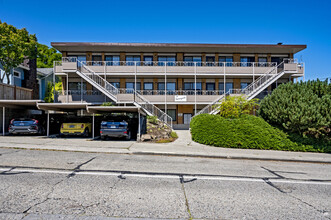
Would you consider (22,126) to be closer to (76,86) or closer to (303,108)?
(76,86)

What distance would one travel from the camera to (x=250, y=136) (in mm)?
12312

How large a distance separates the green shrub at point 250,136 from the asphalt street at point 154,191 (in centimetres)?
435

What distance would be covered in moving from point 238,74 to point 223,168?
1764 cm

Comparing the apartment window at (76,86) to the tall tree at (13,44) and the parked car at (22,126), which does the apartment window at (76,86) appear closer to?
the tall tree at (13,44)

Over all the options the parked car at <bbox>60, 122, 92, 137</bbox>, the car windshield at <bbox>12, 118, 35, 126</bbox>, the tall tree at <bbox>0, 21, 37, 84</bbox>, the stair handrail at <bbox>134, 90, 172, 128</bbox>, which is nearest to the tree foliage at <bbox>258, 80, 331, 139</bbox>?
the stair handrail at <bbox>134, 90, 172, 128</bbox>

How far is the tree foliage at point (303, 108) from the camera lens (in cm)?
1116

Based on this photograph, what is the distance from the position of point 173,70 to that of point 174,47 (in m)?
2.94

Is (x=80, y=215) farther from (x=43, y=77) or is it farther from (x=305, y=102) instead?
(x=43, y=77)

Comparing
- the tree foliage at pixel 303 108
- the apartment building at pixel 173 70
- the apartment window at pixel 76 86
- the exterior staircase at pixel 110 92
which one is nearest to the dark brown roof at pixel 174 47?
the apartment building at pixel 173 70

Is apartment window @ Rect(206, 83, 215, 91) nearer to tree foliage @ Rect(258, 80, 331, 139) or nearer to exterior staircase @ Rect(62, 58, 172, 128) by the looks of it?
exterior staircase @ Rect(62, 58, 172, 128)

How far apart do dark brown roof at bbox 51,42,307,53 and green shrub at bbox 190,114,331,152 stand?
525 inches

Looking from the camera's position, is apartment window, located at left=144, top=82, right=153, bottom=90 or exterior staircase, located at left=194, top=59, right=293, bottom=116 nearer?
exterior staircase, located at left=194, top=59, right=293, bottom=116

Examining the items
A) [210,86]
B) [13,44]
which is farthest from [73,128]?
[210,86]

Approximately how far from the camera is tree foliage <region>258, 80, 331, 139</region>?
36.6 feet
